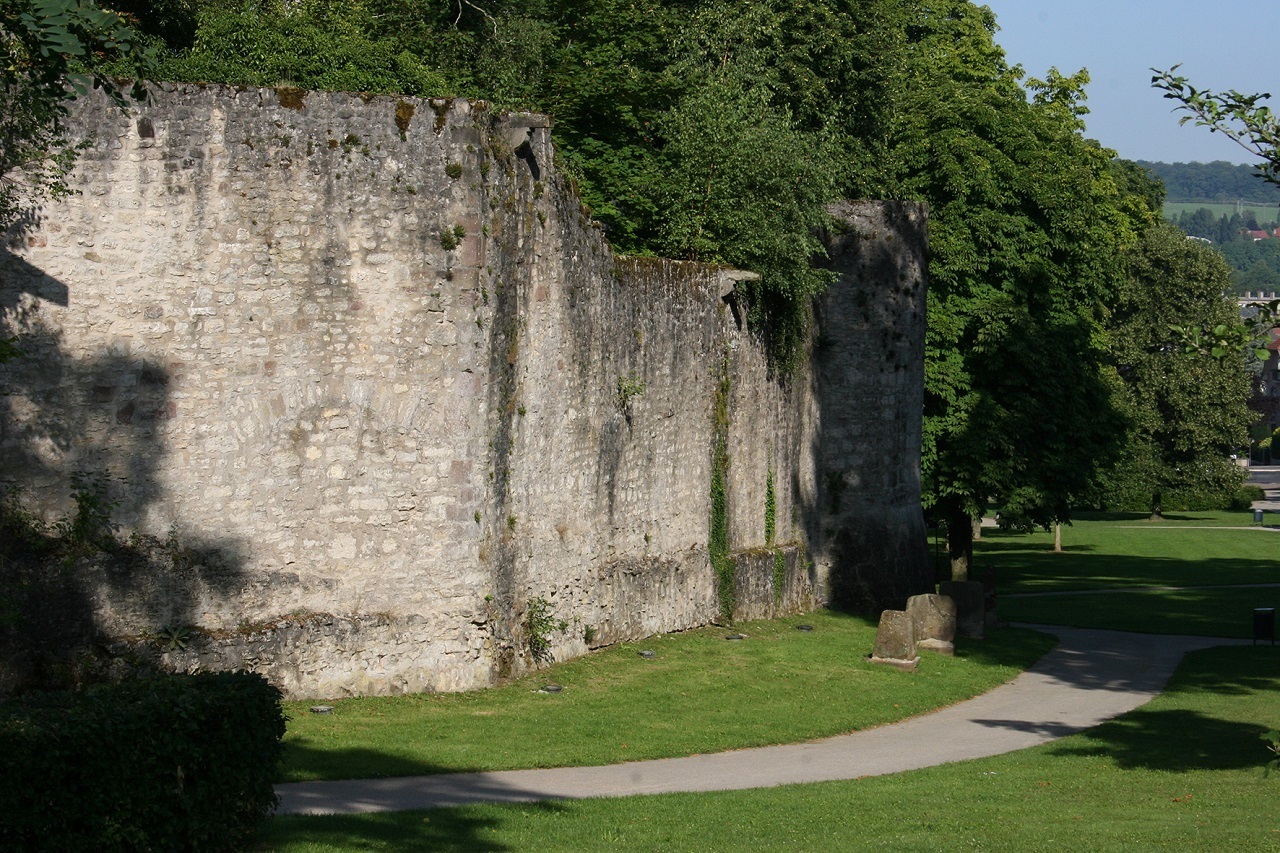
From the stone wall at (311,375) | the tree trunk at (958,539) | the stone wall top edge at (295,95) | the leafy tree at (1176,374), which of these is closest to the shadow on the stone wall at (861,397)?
the tree trunk at (958,539)

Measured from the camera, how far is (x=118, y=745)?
8.63m

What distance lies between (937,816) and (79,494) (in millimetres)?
8174

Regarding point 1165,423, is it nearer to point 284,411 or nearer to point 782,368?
point 782,368

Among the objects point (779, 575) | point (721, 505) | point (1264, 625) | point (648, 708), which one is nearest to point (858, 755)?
point (648, 708)

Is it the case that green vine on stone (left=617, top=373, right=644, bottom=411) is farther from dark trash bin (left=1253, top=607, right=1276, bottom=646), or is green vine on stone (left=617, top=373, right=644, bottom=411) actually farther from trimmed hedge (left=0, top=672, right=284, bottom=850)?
dark trash bin (left=1253, top=607, right=1276, bottom=646)

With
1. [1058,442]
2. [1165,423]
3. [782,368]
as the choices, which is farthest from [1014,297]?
[1165,423]

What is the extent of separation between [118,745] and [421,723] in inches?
235

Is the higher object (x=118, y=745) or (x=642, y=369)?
(x=642, y=369)

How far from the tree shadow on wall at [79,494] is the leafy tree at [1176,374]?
49124 millimetres

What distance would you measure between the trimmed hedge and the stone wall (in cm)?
542

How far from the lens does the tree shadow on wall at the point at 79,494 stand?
46.2ft

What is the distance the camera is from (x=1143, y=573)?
42.6 metres

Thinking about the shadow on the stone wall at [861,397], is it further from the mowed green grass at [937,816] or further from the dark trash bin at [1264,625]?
the mowed green grass at [937,816]

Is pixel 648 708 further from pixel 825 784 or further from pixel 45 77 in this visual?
pixel 45 77
